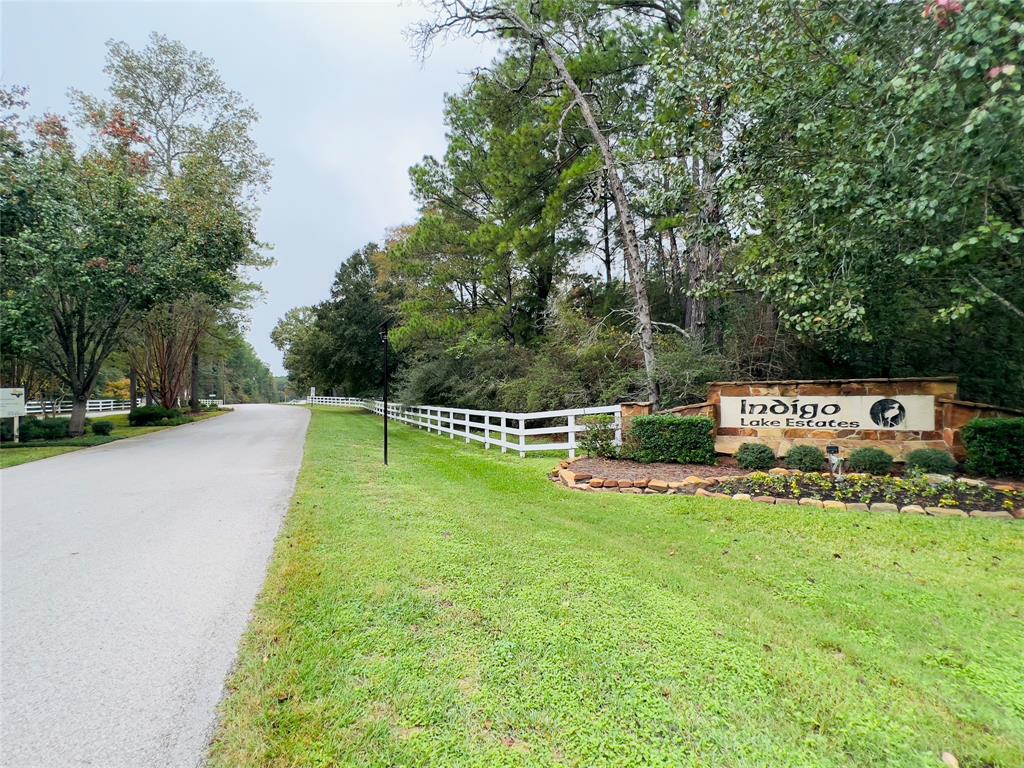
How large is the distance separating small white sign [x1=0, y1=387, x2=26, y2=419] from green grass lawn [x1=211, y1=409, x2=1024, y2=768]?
1195 cm

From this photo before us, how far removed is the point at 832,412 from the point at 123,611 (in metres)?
8.02

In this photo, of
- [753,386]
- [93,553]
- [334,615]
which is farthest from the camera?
[753,386]

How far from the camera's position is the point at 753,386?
22.2ft

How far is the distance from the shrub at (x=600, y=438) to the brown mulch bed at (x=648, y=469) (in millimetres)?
256

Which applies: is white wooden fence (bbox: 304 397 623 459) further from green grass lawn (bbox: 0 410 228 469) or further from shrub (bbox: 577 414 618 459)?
green grass lawn (bbox: 0 410 228 469)

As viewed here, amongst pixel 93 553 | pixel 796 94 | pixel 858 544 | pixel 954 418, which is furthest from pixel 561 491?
pixel 796 94

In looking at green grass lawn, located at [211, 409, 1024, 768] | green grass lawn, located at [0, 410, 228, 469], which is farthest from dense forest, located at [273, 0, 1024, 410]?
green grass lawn, located at [0, 410, 228, 469]

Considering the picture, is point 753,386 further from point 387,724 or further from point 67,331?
point 67,331

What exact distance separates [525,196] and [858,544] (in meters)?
11.0

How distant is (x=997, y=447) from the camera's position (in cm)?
513

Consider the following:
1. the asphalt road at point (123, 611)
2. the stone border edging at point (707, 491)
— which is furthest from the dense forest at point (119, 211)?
the stone border edging at point (707, 491)

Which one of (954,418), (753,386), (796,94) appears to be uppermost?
(796,94)

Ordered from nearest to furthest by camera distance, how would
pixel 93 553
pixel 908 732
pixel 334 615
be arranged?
pixel 908 732 < pixel 334 615 < pixel 93 553

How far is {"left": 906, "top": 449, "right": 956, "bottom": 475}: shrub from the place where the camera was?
212 inches
